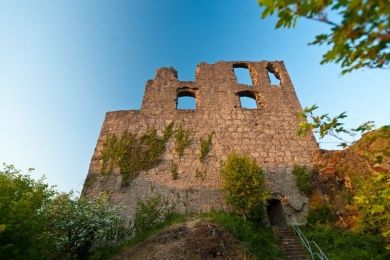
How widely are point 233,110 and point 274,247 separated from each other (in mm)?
8018

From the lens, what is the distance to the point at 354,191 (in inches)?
512

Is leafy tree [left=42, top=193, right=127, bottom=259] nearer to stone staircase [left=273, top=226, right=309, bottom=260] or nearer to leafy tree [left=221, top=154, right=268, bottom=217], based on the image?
leafy tree [left=221, top=154, right=268, bottom=217]

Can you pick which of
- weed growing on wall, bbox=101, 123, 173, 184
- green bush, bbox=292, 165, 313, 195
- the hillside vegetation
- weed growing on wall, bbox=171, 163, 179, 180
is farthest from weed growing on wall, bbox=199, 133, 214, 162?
the hillside vegetation

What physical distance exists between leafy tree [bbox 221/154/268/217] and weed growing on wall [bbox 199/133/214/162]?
7.03ft

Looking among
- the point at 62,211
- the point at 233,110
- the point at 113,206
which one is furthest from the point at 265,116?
the point at 62,211

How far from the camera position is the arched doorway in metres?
13.2

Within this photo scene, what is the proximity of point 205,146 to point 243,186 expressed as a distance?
3587 millimetres

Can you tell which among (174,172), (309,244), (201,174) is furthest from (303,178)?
(174,172)

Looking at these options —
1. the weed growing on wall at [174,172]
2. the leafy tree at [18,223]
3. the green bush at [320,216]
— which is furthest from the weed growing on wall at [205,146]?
the leafy tree at [18,223]

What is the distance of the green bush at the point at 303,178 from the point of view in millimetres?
13602

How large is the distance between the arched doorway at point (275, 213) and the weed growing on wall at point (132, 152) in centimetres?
564

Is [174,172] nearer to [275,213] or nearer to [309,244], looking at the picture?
[275,213]

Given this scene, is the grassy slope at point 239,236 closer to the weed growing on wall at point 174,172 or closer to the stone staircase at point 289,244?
the stone staircase at point 289,244

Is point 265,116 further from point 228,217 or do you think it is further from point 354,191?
point 228,217
